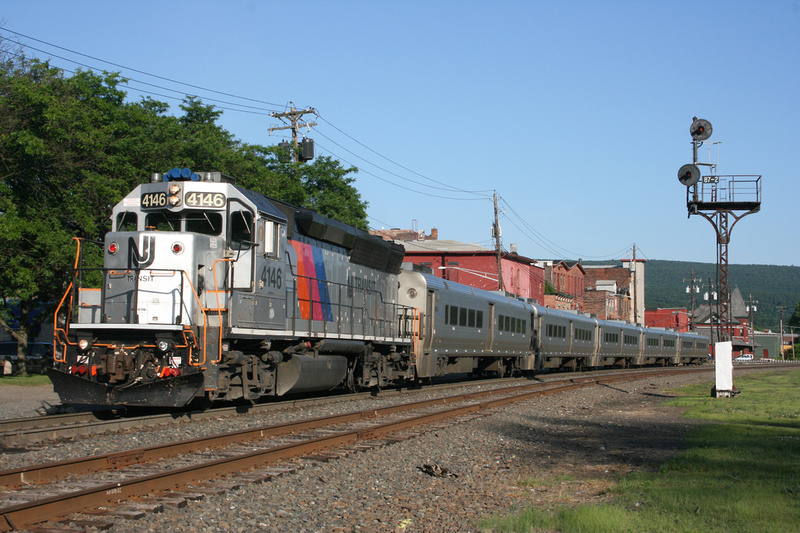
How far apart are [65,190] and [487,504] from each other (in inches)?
780

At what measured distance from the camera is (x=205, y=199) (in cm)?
1180

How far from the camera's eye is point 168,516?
5949 millimetres

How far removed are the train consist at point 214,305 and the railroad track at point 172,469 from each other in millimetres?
1796

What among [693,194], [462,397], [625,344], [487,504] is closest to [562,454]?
[487,504]

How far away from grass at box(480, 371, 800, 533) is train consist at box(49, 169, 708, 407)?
19.0 ft

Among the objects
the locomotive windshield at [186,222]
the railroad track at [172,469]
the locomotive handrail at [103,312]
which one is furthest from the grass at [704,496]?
the locomotive windshield at [186,222]

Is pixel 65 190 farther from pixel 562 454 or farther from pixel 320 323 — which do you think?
pixel 562 454

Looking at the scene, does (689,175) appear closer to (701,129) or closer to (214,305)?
(701,129)

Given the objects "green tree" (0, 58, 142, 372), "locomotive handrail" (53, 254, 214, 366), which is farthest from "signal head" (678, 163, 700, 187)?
"green tree" (0, 58, 142, 372)

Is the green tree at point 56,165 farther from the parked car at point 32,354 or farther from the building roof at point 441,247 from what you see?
the building roof at point 441,247

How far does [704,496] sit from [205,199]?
8576 millimetres

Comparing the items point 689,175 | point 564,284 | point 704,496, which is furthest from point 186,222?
point 564,284

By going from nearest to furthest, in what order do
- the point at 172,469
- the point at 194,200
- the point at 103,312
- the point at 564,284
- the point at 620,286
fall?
the point at 172,469 < the point at 103,312 < the point at 194,200 < the point at 564,284 < the point at 620,286

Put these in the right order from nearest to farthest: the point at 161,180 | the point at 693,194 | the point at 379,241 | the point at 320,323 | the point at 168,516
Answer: the point at 168,516, the point at 161,180, the point at 320,323, the point at 379,241, the point at 693,194
